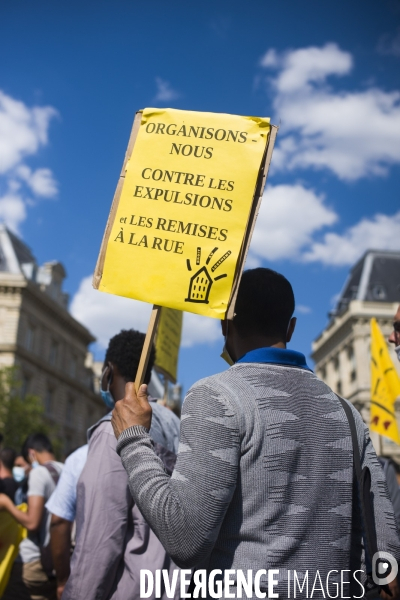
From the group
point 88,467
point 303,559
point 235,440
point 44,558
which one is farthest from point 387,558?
point 44,558

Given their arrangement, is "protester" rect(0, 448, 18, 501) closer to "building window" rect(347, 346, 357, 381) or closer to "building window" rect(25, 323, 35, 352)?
"building window" rect(25, 323, 35, 352)

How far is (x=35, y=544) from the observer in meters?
4.76

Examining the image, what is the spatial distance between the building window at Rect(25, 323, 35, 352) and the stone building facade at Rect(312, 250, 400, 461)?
21.4 metres

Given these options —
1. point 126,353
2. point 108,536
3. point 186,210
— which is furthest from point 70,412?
point 186,210

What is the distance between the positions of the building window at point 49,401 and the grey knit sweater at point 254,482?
43653mm

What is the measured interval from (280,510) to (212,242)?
3.10 ft

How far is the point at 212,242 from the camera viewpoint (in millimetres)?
2271

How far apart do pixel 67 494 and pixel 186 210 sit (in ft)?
5.81

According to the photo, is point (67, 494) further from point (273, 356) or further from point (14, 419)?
point (14, 419)

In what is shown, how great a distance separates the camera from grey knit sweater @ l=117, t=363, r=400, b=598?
1709 millimetres

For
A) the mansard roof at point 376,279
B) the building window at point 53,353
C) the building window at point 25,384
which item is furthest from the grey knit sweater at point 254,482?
the mansard roof at point 376,279

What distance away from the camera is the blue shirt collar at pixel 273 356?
199cm

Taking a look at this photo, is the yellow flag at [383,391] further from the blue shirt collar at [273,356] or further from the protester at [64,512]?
the blue shirt collar at [273,356]

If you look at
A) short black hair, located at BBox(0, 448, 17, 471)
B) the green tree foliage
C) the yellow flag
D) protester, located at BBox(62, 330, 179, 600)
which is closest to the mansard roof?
the green tree foliage
